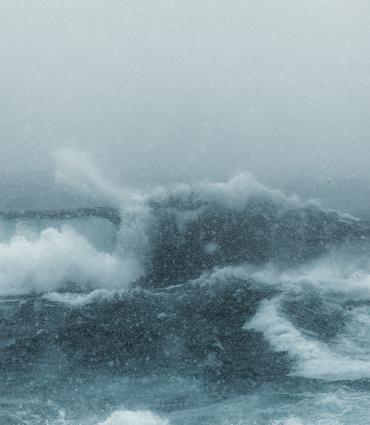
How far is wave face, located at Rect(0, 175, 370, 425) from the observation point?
1792cm

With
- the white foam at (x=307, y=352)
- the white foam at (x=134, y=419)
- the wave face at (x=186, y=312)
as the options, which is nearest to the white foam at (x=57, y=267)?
the wave face at (x=186, y=312)

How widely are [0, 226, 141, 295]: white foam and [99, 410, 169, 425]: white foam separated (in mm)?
15844

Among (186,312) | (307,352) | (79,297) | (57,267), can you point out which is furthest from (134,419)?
(57,267)

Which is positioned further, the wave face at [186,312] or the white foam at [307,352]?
the white foam at [307,352]

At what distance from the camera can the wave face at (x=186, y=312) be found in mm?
17922

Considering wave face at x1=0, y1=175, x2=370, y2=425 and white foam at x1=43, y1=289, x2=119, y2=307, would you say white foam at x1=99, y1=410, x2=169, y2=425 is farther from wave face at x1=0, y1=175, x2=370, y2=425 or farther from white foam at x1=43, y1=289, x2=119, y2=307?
white foam at x1=43, y1=289, x2=119, y2=307

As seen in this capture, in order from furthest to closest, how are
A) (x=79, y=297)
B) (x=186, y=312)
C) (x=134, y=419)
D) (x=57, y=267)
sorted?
1. (x=57, y=267)
2. (x=79, y=297)
3. (x=186, y=312)
4. (x=134, y=419)

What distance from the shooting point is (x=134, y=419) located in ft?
53.7

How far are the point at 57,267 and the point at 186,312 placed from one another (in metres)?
11.3

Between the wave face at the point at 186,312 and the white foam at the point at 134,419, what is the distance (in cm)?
7

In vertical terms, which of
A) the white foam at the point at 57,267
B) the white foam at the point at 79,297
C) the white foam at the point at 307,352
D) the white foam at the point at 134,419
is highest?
the white foam at the point at 57,267

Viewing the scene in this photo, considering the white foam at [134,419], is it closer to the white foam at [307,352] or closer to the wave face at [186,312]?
the wave face at [186,312]

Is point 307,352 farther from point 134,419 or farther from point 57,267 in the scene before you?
point 57,267

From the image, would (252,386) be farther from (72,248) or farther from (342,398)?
(72,248)
